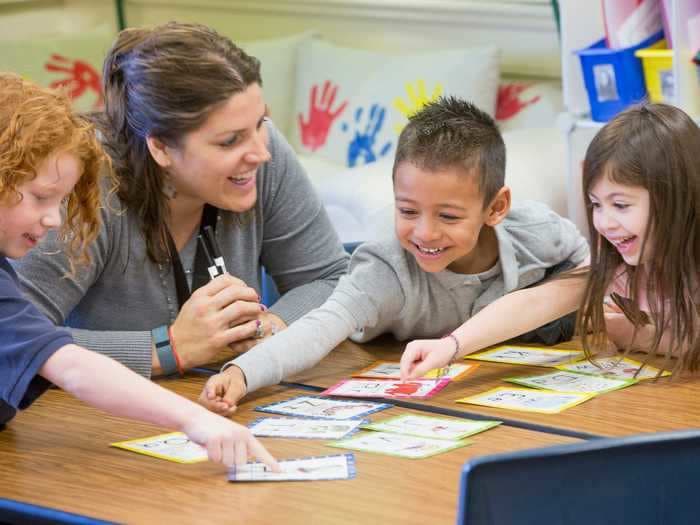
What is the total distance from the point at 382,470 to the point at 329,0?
314 cm

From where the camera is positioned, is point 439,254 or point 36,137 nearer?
point 36,137

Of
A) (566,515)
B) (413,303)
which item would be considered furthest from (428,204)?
(566,515)

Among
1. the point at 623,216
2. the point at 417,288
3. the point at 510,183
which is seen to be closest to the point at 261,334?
the point at 417,288

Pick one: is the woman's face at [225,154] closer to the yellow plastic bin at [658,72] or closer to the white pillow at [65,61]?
the yellow plastic bin at [658,72]

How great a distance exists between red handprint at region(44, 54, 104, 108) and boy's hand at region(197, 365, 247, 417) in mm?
2878

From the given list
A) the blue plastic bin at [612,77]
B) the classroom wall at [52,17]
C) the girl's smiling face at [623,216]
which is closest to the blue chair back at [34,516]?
the girl's smiling face at [623,216]

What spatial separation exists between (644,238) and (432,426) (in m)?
0.45

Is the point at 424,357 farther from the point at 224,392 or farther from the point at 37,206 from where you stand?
the point at 37,206

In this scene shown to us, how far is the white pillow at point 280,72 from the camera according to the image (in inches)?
169

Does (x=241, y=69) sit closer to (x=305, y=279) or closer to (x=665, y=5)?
(x=305, y=279)

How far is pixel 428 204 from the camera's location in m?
1.84

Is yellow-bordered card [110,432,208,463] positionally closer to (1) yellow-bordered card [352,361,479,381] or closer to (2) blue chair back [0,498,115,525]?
(2) blue chair back [0,498,115,525]

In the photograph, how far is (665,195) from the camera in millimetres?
1726

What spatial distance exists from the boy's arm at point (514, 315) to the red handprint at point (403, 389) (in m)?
0.06
